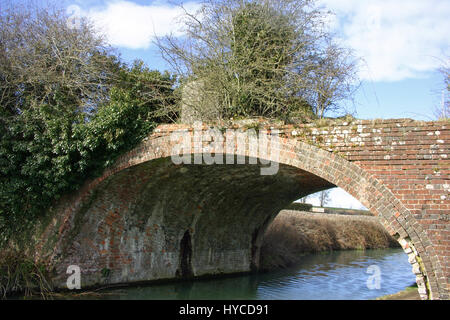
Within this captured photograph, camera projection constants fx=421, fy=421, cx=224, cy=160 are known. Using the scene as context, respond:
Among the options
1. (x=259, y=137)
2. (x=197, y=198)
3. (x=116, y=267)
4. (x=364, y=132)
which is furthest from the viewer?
(x=197, y=198)

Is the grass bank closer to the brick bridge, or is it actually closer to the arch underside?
the brick bridge

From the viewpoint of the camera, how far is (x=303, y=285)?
14.1 metres

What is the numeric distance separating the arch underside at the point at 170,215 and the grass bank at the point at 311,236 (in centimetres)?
369

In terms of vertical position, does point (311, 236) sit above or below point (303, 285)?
above

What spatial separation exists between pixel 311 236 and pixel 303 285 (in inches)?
412

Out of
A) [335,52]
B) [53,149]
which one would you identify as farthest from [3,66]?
[335,52]

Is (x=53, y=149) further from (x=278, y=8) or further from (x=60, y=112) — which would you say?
(x=278, y=8)

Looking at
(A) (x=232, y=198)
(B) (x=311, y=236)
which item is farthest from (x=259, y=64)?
(B) (x=311, y=236)

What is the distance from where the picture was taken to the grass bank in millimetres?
18797

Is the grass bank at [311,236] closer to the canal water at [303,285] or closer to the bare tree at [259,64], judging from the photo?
the canal water at [303,285]

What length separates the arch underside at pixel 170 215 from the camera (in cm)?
1085

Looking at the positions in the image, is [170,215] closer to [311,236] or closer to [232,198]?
[232,198]
